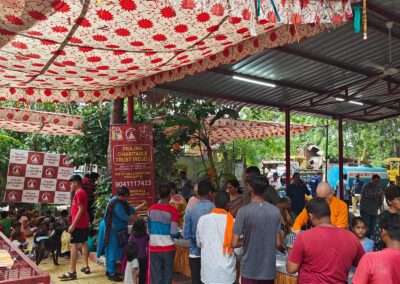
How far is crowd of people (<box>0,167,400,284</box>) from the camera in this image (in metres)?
2.57

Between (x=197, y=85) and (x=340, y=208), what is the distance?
468 centimetres

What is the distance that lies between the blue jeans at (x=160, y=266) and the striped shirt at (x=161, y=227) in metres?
0.06

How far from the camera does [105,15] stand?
3055 mm

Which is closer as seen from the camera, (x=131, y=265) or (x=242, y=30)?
(x=242, y=30)

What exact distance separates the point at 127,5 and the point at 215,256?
2.27 metres

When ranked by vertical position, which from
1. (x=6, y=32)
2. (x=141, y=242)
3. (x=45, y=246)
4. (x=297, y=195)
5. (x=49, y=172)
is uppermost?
(x=6, y=32)

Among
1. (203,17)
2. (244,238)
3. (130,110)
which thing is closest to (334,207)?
(244,238)

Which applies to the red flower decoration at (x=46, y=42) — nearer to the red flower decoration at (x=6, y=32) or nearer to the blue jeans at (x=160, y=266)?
the red flower decoration at (x=6, y=32)

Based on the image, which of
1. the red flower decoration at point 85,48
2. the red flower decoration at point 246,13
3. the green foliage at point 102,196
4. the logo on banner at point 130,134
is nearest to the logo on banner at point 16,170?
the green foliage at point 102,196

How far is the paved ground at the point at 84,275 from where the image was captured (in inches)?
226

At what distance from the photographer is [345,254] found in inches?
101

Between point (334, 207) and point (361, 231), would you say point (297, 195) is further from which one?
point (361, 231)

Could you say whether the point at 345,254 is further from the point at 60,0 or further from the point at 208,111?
the point at 208,111

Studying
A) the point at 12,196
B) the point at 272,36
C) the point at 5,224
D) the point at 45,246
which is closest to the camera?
the point at 272,36
